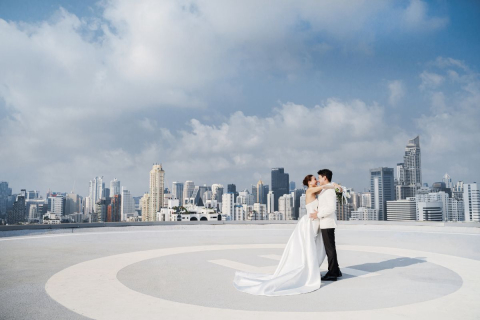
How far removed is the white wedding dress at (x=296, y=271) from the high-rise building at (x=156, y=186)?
10977 centimetres

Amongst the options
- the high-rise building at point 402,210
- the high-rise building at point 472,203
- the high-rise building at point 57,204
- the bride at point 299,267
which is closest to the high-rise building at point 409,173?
the high-rise building at point 402,210

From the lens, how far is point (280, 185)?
190m

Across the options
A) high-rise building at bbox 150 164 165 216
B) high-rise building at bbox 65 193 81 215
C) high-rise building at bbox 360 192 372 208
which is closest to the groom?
high-rise building at bbox 65 193 81 215

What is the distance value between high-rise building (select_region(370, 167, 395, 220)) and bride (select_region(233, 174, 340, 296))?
414 feet

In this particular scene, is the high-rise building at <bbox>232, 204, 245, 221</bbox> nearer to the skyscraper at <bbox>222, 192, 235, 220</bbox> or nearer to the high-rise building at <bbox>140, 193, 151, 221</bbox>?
the skyscraper at <bbox>222, 192, 235, 220</bbox>

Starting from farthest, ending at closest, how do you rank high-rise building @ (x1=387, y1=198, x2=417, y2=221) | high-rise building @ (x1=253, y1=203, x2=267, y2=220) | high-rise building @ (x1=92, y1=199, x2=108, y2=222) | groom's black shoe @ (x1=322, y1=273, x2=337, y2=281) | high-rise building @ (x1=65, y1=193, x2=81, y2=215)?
high-rise building @ (x1=253, y1=203, x2=267, y2=220) → high-rise building @ (x1=92, y1=199, x2=108, y2=222) → high-rise building @ (x1=387, y1=198, x2=417, y2=221) → high-rise building @ (x1=65, y1=193, x2=81, y2=215) → groom's black shoe @ (x1=322, y1=273, x2=337, y2=281)

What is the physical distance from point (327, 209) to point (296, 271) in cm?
157

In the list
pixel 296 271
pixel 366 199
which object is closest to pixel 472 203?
pixel 296 271

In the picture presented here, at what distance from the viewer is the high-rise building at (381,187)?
134625mm

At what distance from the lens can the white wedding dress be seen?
274 inches

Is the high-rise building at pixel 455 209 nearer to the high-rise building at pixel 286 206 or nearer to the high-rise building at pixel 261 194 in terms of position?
the high-rise building at pixel 286 206

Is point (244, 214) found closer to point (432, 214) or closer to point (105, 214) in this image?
point (105, 214)

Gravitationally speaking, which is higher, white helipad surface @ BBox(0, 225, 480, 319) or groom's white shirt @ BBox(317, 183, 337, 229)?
groom's white shirt @ BBox(317, 183, 337, 229)

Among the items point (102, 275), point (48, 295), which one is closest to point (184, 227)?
point (102, 275)
